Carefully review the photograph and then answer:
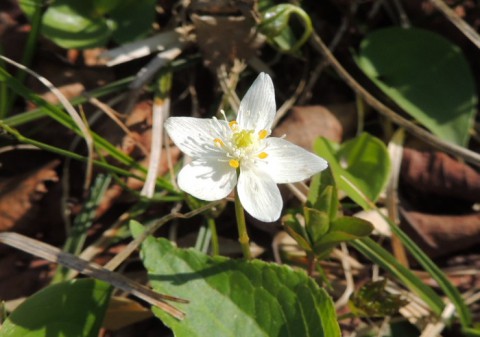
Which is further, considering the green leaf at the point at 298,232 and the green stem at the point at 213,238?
the green stem at the point at 213,238

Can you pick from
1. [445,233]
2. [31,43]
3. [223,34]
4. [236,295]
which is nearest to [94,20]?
[31,43]

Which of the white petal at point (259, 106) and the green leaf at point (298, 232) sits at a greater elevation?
the white petal at point (259, 106)

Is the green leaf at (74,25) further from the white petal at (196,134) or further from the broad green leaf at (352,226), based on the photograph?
the broad green leaf at (352,226)

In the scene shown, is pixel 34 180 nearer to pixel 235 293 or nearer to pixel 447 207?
pixel 235 293

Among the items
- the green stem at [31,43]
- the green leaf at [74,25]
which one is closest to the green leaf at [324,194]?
the green leaf at [74,25]

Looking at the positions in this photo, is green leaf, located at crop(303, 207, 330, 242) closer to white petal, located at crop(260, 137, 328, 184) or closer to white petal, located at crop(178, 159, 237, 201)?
white petal, located at crop(260, 137, 328, 184)

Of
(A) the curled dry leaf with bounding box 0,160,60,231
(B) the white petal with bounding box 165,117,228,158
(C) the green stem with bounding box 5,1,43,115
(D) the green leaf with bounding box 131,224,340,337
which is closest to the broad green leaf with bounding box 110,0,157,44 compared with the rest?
(C) the green stem with bounding box 5,1,43,115

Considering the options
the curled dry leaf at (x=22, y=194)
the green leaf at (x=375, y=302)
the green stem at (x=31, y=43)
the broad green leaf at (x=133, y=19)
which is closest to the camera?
the green leaf at (x=375, y=302)
